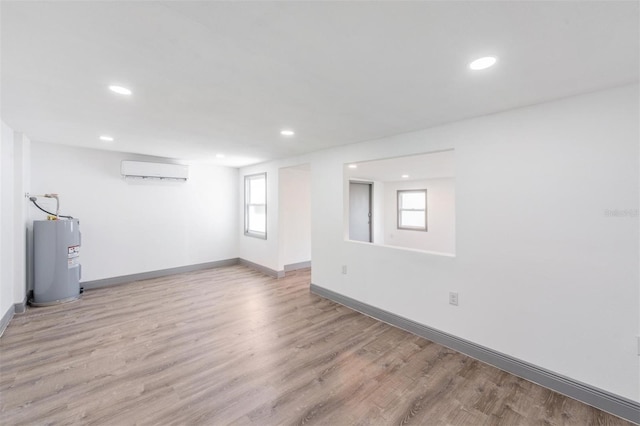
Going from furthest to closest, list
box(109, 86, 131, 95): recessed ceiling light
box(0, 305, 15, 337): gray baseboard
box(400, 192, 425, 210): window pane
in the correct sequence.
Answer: box(400, 192, 425, 210): window pane, box(0, 305, 15, 337): gray baseboard, box(109, 86, 131, 95): recessed ceiling light

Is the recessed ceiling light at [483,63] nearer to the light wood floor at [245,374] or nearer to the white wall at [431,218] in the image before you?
the light wood floor at [245,374]

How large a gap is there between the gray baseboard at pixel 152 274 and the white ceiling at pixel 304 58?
3.00m

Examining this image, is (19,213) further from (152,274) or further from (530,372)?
(530,372)

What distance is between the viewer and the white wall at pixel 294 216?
530 cm

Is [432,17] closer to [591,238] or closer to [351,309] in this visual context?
[591,238]

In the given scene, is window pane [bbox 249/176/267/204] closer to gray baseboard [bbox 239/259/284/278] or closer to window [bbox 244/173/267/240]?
window [bbox 244/173/267/240]

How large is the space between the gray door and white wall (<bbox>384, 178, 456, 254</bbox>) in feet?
3.71

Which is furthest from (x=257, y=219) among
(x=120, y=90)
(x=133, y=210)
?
(x=120, y=90)

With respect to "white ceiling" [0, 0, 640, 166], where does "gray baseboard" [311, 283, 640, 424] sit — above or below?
below

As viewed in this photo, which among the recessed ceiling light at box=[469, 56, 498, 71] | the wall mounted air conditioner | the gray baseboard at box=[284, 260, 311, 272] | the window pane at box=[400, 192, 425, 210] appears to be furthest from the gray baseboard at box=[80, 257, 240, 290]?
the recessed ceiling light at box=[469, 56, 498, 71]

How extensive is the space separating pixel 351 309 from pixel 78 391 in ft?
9.50

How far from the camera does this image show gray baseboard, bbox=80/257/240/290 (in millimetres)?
4543

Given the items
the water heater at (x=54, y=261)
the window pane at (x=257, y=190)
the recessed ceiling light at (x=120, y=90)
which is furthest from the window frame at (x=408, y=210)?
the water heater at (x=54, y=261)

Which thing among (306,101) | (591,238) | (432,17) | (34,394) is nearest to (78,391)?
(34,394)
